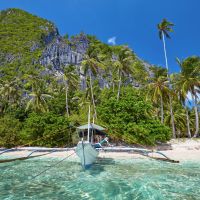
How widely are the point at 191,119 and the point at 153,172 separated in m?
29.4

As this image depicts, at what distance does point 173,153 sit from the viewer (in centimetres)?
2534

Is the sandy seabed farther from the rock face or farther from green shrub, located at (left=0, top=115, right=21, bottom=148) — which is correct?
the rock face

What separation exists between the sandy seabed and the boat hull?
566 cm

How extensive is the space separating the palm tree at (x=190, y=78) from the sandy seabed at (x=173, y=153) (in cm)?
595

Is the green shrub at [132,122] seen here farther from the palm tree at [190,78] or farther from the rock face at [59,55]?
the rock face at [59,55]

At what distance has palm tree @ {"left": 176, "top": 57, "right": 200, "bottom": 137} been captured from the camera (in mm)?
33188

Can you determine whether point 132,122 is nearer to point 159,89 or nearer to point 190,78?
point 159,89

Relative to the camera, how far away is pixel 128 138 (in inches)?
1047

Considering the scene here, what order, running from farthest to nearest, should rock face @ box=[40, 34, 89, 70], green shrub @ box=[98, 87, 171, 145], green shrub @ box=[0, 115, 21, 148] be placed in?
rock face @ box=[40, 34, 89, 70], green shrub @ box=[0, 115, 21, 148], green shrub @ box=[98, 87, 171, 145]

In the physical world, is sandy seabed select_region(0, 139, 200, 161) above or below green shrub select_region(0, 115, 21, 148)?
below

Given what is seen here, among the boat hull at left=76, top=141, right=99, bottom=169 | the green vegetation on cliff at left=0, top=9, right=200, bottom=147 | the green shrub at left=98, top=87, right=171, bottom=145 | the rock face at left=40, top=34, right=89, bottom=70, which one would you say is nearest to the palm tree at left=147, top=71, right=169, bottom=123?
the green vegetation on cliff at left=0, top=9, right=200, bottom=147

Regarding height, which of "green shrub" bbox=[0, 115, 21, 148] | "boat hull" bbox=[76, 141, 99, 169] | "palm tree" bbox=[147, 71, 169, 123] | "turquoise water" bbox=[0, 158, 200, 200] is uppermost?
"palm tree" bbox=[147, 71, 169, 123]

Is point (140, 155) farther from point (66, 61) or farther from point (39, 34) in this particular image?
point (39, 34)

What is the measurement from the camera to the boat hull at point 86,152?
1536cm
